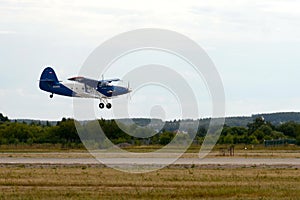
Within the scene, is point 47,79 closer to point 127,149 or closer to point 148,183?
point 127,149

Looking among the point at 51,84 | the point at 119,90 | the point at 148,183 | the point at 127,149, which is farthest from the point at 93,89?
the point at 148,183

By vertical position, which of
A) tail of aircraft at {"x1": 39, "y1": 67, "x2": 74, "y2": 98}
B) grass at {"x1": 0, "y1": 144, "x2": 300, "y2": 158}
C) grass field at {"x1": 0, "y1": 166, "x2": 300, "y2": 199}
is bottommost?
grass field at {"x1": 0, "y1": 166, "x2": 300, "y2": 199}

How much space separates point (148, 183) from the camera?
138 ft

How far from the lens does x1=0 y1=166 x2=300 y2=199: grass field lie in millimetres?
35688

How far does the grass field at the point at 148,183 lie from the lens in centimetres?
3569

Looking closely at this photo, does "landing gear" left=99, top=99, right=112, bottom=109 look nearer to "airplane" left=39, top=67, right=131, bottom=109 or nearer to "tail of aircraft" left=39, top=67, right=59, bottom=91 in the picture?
"airplane" left=39, top=67, right=131, bottom=109

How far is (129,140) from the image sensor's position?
115062mm

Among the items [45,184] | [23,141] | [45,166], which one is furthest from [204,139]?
[45,184]

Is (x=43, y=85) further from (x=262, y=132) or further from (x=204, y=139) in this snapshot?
(x=262, y=132)

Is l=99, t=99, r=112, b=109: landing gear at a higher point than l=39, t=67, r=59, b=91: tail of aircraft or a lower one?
lower

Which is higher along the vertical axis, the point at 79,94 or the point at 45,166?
the point at 79,94

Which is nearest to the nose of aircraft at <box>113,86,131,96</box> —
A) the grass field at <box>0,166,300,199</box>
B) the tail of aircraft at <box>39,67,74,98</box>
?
the tail of aircraft at <box>39,67,74,98</box>

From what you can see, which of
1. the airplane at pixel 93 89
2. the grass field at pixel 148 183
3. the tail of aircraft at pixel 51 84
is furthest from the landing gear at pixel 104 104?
the grass field at pixel 148 183

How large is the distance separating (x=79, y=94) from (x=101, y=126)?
3434 centimetres
